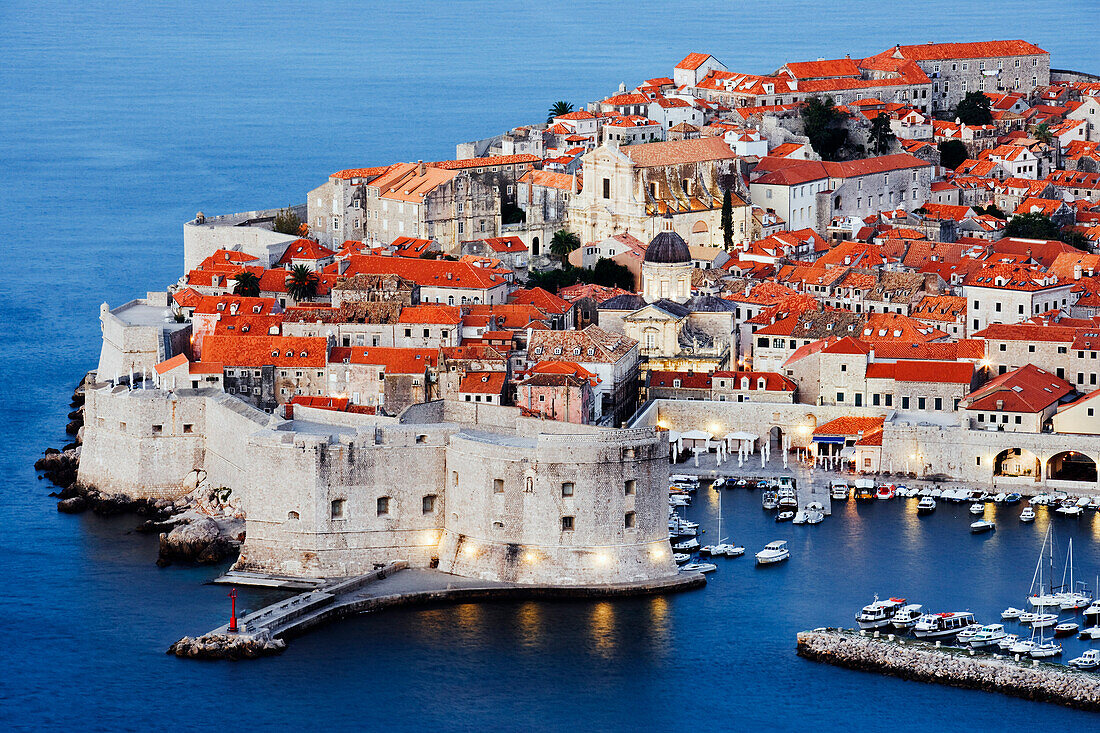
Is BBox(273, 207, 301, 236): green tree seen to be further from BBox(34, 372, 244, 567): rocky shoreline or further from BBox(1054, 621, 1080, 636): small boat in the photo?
BBox(1054, 621, 1080, 636): small boat

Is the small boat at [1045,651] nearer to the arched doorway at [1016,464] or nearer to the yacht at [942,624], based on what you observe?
the yacht at [942,624]

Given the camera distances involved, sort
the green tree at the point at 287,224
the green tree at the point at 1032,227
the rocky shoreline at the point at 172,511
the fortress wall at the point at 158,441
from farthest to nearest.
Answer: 1. the green tree at the point at 1032,227
2. the green tree at the point at 287,224
3. the fortress wall at the point at 158,441
4. the rocky shoreline at the point at 172,511

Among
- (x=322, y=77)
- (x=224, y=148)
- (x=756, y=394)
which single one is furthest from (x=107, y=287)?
(x=322, y=77)

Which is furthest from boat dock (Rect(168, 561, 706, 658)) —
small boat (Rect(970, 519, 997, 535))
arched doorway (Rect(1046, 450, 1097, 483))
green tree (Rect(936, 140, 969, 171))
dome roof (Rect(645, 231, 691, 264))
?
green tree (Rect(936, 140, 969, 171))

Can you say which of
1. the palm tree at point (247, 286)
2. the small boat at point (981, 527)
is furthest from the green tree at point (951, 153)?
the small boat at point (981, 527)

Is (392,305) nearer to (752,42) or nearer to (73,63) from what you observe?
(752,42)

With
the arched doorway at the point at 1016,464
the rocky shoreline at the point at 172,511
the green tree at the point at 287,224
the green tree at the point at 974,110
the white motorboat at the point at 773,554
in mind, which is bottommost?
the white motorboat at the point at 773,554
